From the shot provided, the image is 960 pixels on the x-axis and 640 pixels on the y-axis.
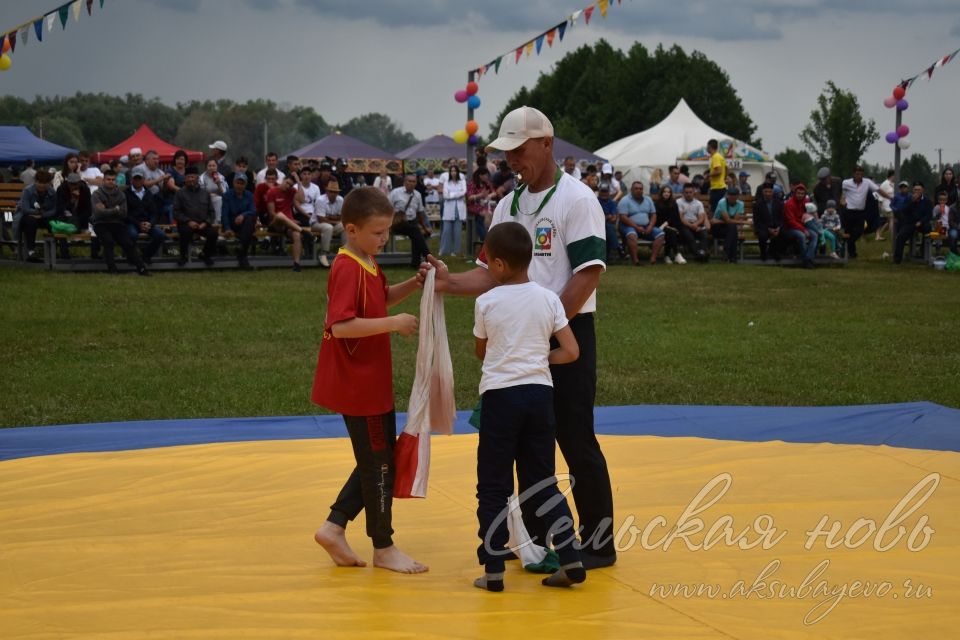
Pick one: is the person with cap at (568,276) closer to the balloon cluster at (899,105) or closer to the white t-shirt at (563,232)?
the white t-shirt at (563,232)

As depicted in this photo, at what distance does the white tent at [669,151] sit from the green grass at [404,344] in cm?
2011

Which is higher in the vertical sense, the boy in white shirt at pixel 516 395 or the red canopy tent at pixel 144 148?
A: the red canopy tent at pixel 144 148

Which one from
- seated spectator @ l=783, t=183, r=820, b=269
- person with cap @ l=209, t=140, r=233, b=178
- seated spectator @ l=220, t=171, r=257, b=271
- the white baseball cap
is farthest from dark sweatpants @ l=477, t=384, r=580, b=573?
seated spectator @ l=783, t=183, r=820, b=269

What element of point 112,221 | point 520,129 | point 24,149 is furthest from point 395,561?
point 24,149

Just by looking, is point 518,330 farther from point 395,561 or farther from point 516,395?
point 395,561

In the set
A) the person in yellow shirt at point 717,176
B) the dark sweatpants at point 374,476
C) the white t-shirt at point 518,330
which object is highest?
the person in yellow shirt at point 717,176

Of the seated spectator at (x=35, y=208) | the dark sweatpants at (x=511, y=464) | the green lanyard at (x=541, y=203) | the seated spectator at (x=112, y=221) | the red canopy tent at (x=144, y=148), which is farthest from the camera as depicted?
the red canopy tent at (x=144, y=148)

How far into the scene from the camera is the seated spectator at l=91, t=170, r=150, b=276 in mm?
14844

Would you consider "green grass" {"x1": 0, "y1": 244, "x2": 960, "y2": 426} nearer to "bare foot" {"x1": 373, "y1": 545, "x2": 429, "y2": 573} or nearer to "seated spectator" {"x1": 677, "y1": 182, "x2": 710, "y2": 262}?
"seated spectator" {"x1": 677, "y1": 182, "x2": 710, "y2": 262}

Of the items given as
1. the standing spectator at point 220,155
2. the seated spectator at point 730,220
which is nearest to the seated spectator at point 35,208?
the standing spectator at point 220,155

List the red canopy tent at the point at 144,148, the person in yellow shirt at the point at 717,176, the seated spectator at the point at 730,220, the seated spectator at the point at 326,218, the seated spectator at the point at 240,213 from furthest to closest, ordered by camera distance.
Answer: the red canopy tent at the point at 144,148 → the person in yellow shirt at the point at 717,176 → the seated spectator at the point at 730,220 → the seated spectator at the point at 326,218 → the seated spectator at the point at 240,213

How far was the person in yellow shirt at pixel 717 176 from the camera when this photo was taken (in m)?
19.7

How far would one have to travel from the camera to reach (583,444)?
13.6 ft

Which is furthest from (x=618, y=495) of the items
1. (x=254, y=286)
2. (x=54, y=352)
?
(x=254, y=286)
